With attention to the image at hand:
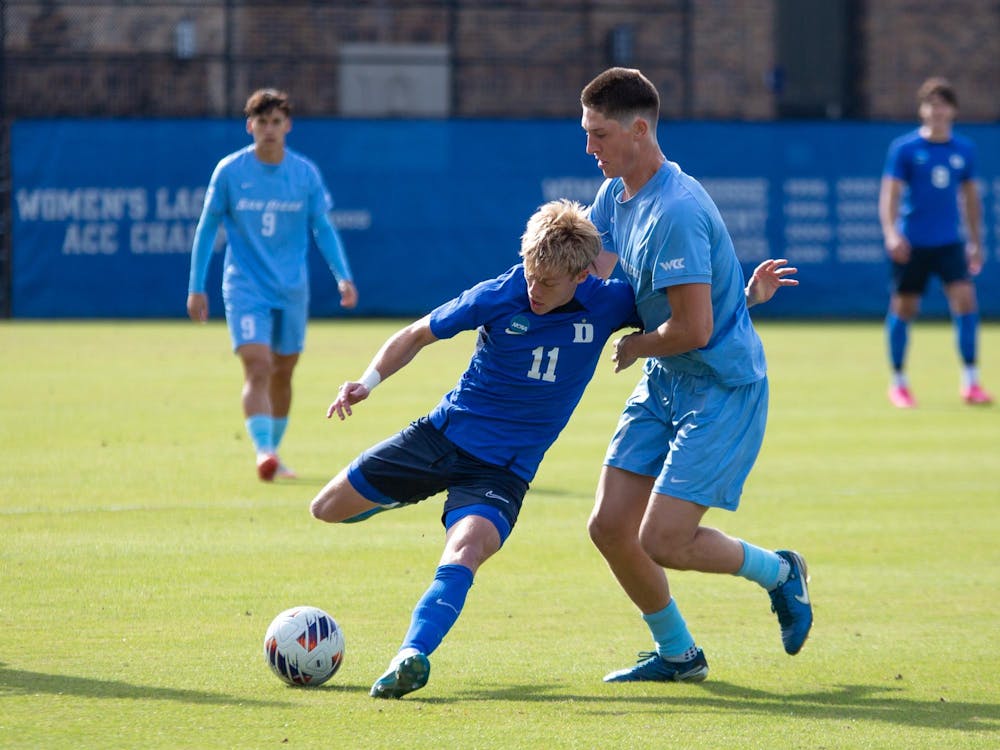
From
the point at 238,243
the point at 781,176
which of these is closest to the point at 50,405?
the point at 238,243

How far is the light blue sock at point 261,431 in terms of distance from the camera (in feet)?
33.6

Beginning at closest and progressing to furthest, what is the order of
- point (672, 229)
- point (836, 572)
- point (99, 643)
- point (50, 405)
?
point (672, 229)
point (99, 643)
point (836, 572)
point (50, 405)

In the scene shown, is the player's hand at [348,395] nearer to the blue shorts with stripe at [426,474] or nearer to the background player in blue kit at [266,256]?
the blue shorts with stripe at [426,474]

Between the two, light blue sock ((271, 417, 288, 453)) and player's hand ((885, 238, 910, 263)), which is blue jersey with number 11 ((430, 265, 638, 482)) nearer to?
light blue sock ((271, 417, 288, 453))

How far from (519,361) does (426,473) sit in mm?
536

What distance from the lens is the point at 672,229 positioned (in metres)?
5.57

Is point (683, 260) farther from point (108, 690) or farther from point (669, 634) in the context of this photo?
point (108, 690)

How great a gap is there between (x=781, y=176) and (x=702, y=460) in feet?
65.9

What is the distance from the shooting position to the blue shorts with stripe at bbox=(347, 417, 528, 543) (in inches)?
233

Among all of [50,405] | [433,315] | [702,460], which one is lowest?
[50,405]

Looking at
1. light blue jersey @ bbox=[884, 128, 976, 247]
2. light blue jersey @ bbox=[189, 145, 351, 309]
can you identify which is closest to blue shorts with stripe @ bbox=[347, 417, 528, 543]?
light blue jersey @ bbox=[189, 145, 351, 309]

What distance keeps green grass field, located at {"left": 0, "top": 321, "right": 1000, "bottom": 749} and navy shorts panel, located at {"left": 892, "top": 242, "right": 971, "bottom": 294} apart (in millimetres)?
1690

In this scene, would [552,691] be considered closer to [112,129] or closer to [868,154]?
[112,129]

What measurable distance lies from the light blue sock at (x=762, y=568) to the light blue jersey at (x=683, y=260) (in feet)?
2.16
